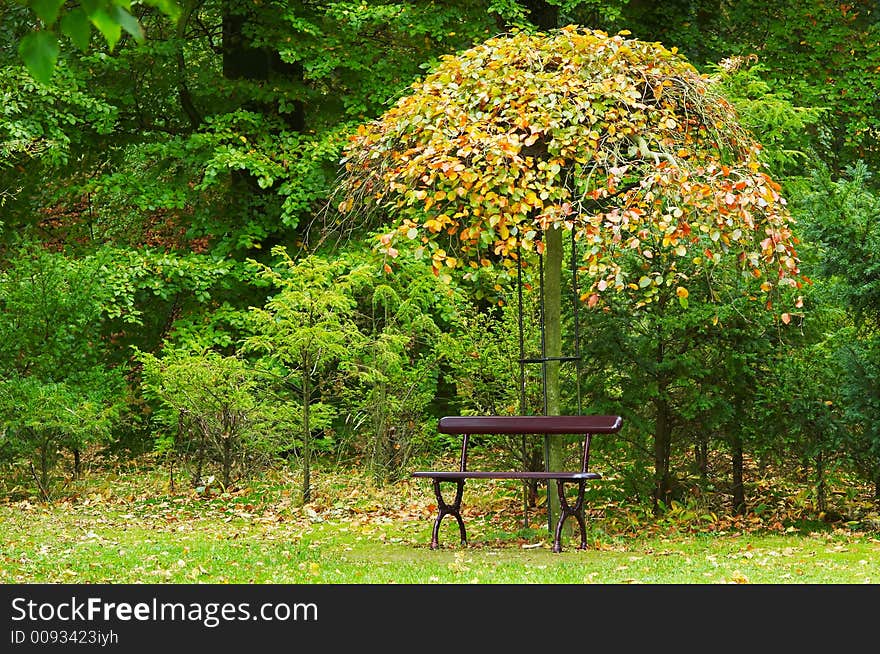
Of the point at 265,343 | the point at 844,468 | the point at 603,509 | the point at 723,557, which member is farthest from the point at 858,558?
the point at 265,343

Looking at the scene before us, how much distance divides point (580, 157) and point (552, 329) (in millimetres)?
1335

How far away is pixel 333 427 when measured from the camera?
12.3 m

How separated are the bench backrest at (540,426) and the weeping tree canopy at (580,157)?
34.1 inches

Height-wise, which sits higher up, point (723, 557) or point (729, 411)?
point (729, 411)

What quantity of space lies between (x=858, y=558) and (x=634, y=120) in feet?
10.0

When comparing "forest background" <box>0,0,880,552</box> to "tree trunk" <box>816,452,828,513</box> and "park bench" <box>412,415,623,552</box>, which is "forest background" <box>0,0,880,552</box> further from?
"park bench" <box>412,415,623,552</box>

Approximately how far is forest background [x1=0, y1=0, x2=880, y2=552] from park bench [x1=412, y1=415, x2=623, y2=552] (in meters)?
1.11

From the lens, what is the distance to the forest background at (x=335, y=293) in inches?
337

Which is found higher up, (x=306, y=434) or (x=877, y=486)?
(x=306, y=434)

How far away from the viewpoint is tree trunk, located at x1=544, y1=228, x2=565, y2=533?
8078 millimetres

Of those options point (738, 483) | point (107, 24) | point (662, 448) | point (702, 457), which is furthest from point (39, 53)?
point (738, 483)

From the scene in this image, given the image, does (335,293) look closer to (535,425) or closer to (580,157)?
(535,425)

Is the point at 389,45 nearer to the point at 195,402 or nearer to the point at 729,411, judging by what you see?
the point at 195,402

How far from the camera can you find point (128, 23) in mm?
2965
